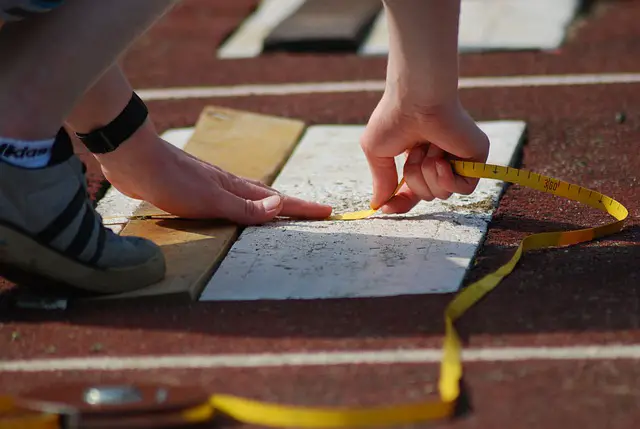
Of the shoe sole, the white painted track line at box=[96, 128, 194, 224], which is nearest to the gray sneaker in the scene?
the shoe sole

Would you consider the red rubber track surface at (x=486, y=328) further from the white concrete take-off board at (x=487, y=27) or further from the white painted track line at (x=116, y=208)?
the white concrete take-off board at (x=487, y=27)

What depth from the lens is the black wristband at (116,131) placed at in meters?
2.96

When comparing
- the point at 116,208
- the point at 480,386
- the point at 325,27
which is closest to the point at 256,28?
the point at 325,27

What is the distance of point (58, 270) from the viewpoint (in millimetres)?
2586

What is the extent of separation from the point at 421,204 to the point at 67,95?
114cm

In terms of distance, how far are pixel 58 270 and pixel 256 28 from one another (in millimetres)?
3126

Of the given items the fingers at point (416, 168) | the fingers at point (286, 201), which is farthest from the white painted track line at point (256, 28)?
the fingers at point (416, 168)

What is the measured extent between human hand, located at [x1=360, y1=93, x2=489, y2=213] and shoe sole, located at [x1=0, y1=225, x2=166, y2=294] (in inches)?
26.3

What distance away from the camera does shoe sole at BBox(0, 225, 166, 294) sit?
2.52 m

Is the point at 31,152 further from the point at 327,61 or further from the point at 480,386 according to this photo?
the point at 327,61

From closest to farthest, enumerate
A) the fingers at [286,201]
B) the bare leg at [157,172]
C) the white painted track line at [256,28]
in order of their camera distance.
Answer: the bare leg at [157,172] → the fingers at [286,201] → the white painted track line at [256,28]

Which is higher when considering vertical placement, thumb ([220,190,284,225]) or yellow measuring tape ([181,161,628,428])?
yellow measuring tape ([181,161,628,428])

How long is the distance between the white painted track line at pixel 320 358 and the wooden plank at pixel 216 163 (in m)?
0.29

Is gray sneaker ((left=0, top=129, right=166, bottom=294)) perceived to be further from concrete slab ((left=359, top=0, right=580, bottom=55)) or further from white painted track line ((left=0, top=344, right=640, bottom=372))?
concrete slab ((left=359, top=0, right=580, bottom=55))
